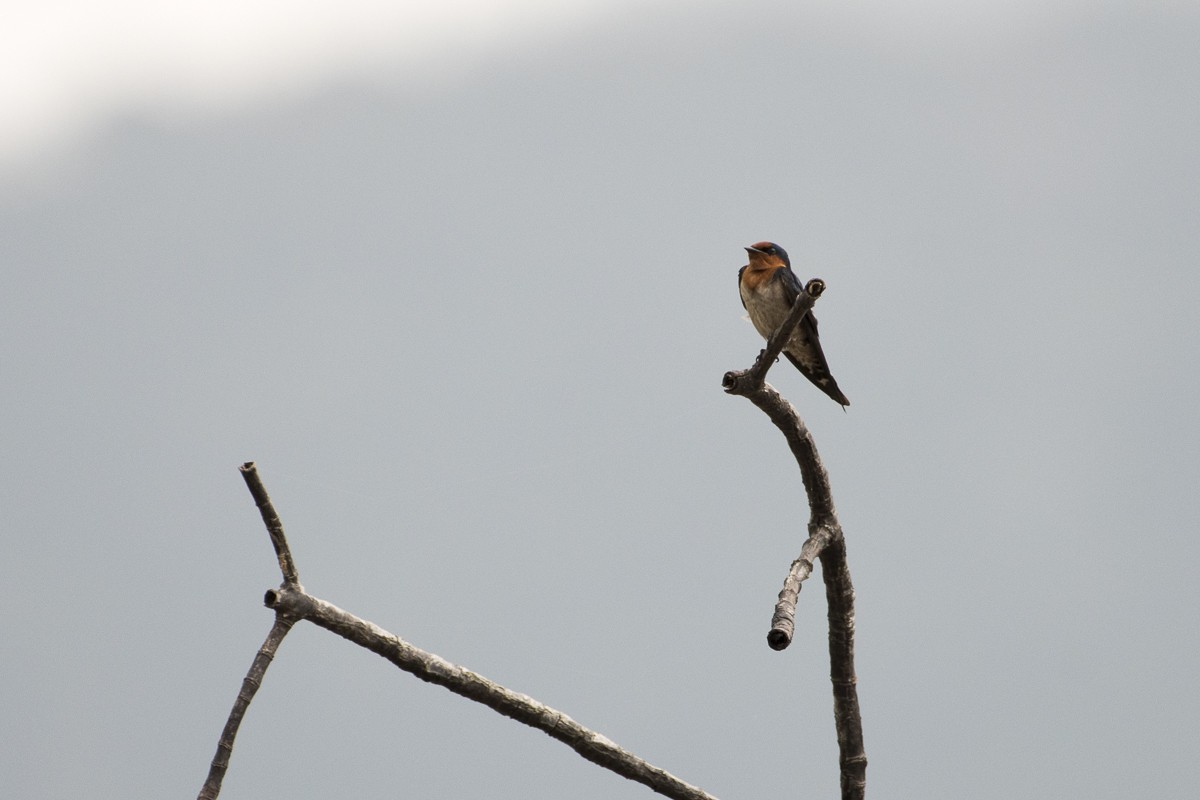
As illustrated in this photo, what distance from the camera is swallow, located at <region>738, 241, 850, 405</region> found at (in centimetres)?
856

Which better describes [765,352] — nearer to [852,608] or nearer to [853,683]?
[852,608]

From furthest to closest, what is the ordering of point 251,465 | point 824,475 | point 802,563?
point 824,475 → point 802,563 → point 251,465

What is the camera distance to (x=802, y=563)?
A: 4.86m

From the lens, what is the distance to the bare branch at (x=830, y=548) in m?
5.18

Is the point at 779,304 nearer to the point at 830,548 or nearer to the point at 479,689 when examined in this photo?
the point at 830,548

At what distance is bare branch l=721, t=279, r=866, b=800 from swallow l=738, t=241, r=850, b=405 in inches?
118

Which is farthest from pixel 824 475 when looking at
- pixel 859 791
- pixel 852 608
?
pixel 859 791

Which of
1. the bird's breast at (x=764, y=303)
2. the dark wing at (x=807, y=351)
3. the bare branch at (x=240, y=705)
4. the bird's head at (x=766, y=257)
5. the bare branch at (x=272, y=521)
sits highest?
the bird's head at (x=766, y=257)

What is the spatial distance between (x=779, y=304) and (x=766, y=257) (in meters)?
0.58

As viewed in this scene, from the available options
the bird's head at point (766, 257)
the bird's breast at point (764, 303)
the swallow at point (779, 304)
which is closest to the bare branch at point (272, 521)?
the swallow at point (779, 304)

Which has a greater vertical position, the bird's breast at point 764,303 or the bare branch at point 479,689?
the bird's breast at point 764,303

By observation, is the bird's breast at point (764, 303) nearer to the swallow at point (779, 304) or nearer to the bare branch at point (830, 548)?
the swallow at point (779, 304)

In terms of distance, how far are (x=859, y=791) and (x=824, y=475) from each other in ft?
5.02

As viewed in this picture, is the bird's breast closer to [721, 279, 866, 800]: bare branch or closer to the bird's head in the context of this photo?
the bird's head
